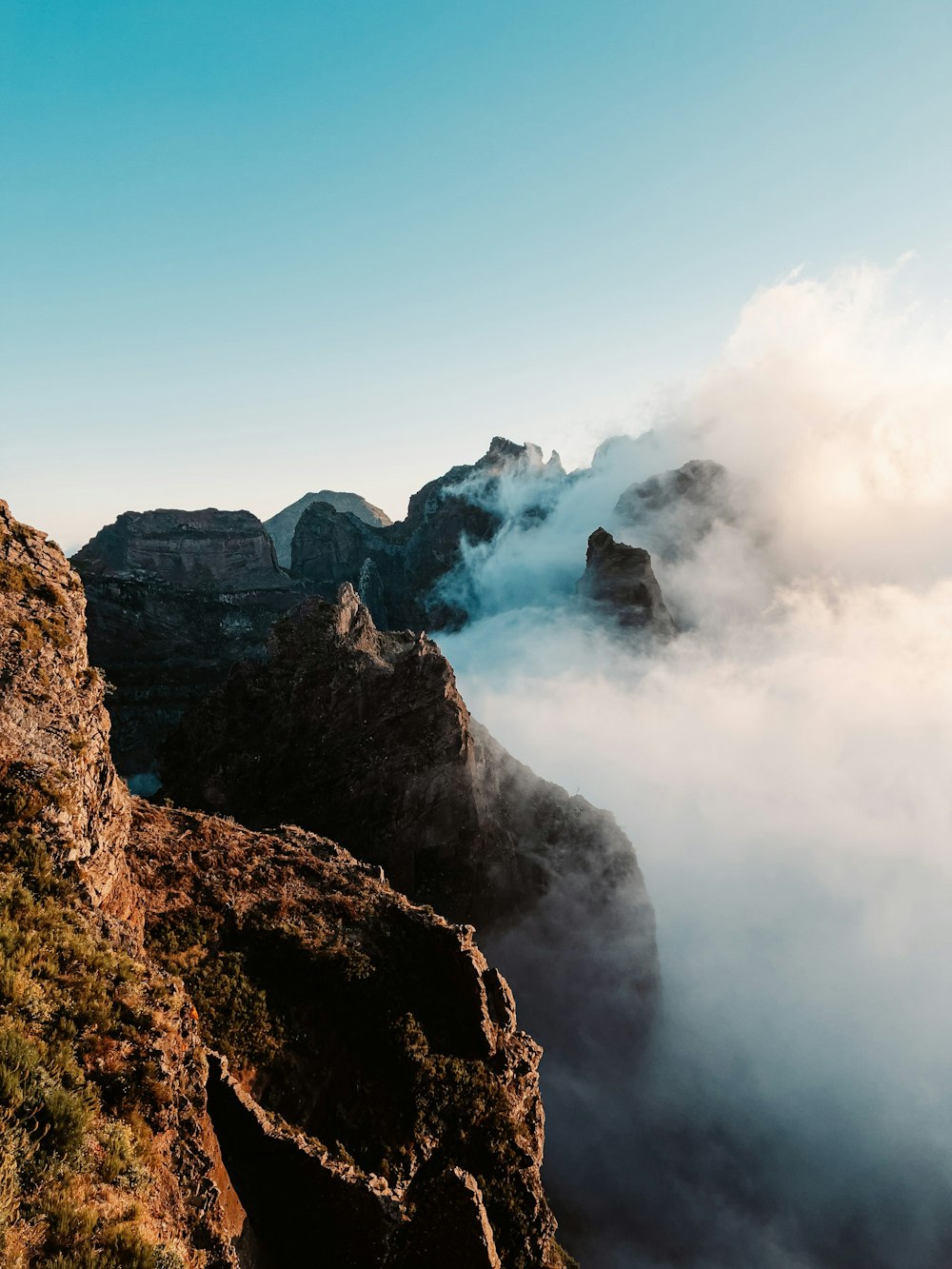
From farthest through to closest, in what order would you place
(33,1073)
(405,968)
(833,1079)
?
(833,1079)
(405,968)
(33,1073)

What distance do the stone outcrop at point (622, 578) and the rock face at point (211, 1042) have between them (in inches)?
6300

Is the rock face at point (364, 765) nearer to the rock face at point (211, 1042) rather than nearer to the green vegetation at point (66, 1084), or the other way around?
the rock face at point (211, 1042)

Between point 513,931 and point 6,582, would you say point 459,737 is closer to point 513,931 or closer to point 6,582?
point 513,931

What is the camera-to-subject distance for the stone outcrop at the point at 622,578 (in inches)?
7185

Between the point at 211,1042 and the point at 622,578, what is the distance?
173642mm

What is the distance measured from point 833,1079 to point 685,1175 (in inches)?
2490

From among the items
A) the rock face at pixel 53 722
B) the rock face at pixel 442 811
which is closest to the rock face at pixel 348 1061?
the rock face at pixel 53 722

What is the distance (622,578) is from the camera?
7224 inches

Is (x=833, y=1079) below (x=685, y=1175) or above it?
above

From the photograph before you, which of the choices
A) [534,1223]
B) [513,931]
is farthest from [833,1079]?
[534,1223]

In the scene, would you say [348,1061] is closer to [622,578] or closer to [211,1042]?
[211,1042]

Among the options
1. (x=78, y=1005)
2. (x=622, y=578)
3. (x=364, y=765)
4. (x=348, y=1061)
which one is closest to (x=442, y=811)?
(x=364, y=765)

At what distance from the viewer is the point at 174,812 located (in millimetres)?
35031

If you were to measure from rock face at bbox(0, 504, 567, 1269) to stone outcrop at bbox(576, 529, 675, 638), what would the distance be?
160020mm
